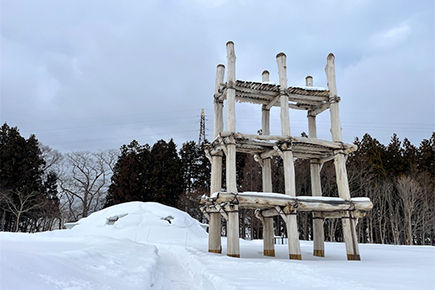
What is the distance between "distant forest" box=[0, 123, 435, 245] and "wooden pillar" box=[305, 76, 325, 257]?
15.5 meters

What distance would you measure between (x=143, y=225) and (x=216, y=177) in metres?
13.1

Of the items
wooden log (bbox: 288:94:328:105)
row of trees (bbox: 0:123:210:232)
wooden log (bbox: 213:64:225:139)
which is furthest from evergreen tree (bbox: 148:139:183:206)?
wooden log (bbox: 288:94:328:105)

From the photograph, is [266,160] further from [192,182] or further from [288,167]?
[192,182]

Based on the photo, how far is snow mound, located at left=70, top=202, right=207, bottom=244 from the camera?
78.6 feet

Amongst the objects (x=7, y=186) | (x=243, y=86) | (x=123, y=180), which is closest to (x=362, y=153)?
(x=243, y=86)

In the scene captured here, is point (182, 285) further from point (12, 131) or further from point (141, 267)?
point (12, 131)

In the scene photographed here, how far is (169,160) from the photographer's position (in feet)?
136

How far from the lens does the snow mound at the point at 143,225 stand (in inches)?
944

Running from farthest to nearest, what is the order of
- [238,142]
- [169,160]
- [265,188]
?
[169,160], [265,188], [238,142]

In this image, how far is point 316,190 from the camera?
1662cm

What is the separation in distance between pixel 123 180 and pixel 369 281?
1425 inches

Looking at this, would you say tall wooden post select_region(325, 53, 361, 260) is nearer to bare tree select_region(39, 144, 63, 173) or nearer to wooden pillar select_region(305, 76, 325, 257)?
wooden pillar select_region(305, 76, 325, 257)

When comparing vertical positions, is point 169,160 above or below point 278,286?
above

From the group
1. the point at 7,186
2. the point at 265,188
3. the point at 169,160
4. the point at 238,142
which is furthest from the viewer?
the point at 169,160
